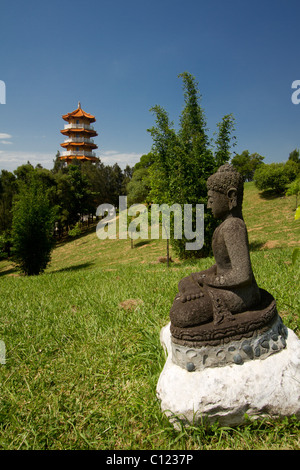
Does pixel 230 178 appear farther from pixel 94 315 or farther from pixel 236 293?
pixel 94 315

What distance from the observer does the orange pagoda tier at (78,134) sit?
→ 138 ft

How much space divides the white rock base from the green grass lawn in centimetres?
9

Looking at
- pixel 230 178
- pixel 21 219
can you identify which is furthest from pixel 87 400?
pixel 21 219

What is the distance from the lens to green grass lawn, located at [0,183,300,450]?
Answer: 7.66 feet

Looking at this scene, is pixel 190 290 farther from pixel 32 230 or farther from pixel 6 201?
pixel 6 201

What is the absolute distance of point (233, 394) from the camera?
2.35m

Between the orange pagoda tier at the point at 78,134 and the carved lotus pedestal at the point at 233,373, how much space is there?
44.0m

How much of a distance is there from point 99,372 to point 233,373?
1624 millimetres

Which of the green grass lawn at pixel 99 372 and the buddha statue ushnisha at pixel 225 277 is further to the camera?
the buddha statue ushnisha at pixel 225 277

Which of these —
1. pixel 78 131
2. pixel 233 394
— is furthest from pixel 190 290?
pixel 78 131
